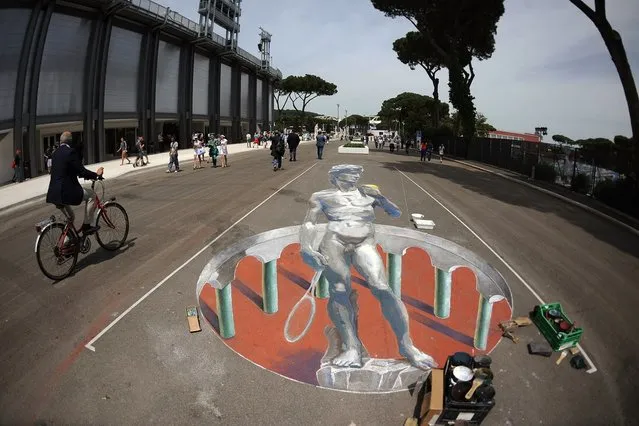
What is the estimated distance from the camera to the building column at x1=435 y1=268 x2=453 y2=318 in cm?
564

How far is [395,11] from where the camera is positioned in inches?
1516

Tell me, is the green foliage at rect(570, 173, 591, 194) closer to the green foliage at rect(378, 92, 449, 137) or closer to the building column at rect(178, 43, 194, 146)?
the building column at rect(178, 43, 194, 146)

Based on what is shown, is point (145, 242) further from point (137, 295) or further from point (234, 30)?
point (234, 30)

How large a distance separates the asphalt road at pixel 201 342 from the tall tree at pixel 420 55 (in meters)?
40.7

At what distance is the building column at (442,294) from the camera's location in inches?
222

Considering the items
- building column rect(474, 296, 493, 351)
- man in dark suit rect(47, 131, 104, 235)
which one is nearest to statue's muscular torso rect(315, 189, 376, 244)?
building column rect(474, 296, 493, 351)

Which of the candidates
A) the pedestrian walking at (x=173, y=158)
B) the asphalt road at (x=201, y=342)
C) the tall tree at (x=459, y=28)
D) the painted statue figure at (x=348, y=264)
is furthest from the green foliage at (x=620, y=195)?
the tall tree at (x=459, y=28)

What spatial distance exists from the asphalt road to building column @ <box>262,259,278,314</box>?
895 mm

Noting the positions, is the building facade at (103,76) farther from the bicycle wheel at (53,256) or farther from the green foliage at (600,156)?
the green foliage at (600,156)

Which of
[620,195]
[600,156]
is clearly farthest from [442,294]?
[600,156]

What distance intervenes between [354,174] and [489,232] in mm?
6616

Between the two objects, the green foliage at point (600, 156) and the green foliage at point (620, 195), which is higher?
the green foliage at point (600, 156)

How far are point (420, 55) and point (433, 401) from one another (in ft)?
168

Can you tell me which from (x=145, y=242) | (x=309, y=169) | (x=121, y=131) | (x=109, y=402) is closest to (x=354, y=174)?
(x=109, y=402)
